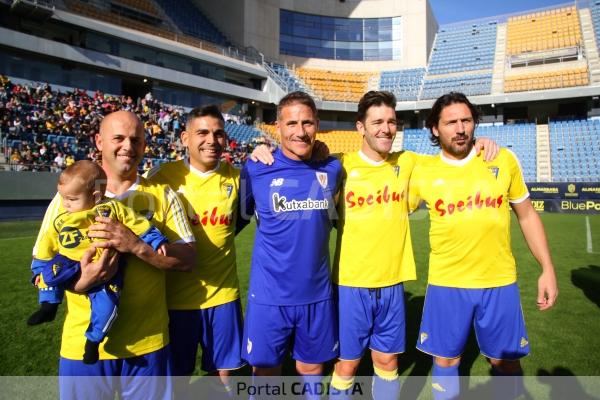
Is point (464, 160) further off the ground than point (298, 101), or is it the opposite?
point (298, 101)

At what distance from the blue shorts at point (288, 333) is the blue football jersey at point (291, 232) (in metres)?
0.07

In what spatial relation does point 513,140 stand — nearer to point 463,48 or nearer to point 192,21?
point 463,48

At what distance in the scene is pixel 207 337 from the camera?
288 centimetres

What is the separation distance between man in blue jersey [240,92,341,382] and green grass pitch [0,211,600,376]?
3.81 ft

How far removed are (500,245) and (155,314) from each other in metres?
2.49

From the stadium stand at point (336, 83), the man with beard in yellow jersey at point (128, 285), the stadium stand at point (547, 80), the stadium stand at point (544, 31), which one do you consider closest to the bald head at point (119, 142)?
the man with beard in yellow jersey at point (128, 285)

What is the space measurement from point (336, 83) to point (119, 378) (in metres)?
36.5

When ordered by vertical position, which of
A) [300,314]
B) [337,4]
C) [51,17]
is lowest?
[300,314]

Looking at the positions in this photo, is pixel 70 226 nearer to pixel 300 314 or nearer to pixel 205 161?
pixel 205 161

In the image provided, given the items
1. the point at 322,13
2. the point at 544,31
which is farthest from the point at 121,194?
the point at 544,31

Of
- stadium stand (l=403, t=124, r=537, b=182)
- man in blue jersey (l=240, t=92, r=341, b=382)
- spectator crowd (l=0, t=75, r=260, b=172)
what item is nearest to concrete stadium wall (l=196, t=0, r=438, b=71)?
stadium stand (l=403, t=124, r=537, b=182)

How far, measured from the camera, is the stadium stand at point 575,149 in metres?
25.1

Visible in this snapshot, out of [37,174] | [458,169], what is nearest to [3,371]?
[458,169]

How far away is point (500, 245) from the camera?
9.52 feet
